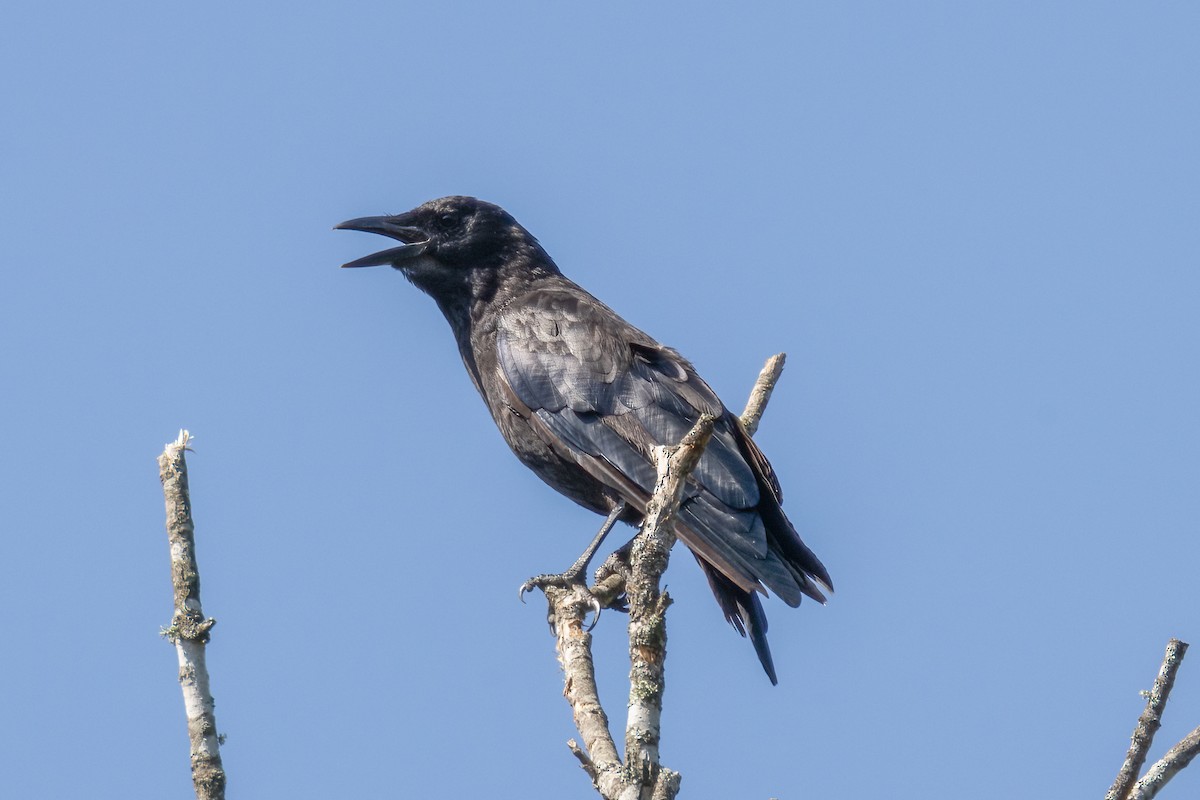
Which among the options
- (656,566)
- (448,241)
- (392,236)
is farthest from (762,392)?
(656,566)

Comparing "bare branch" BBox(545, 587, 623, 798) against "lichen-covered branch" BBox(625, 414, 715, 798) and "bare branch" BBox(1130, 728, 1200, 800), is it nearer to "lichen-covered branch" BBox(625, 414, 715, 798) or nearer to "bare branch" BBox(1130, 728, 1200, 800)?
"lichen-covered branch" BBox(625, 414, 715, 798)

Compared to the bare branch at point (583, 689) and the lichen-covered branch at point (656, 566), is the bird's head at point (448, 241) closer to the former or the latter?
the bare branch at point (583, 689)

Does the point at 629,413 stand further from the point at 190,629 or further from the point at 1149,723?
the point at 1149,723

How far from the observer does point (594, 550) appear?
7.14 meters

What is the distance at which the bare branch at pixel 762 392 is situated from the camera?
778cm

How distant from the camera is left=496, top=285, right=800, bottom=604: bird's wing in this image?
23.1 ft

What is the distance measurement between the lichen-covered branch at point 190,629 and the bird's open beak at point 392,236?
14.0 feet

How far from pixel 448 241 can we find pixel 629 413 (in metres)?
Answer: 1.81

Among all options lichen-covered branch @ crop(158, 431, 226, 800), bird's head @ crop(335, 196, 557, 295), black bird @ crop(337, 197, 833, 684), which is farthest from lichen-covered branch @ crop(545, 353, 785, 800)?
bird's head @ crop(335, 196, 557, 295)

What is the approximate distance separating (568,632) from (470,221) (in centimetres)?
399

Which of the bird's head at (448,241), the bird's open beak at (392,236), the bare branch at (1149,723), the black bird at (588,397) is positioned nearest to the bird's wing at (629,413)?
the black bird at (588,397)

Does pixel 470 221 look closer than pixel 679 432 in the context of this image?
No

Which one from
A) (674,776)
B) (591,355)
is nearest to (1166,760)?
(674,776)

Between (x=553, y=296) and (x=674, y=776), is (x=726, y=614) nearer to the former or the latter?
(x=553, y=296)
